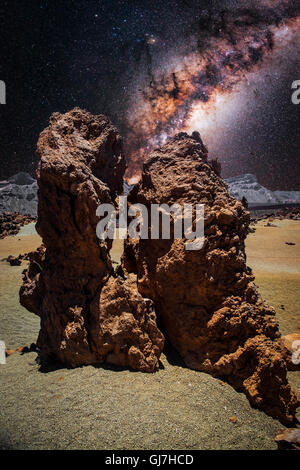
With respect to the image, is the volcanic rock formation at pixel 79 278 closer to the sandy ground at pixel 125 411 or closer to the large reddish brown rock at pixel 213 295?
the sandy ground at pixel 125 411

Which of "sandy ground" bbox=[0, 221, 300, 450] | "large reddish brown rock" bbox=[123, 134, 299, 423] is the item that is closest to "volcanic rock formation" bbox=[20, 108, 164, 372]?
"sandy ground" bbox=[0, 221, 300, 450]

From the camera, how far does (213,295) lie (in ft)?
9.71

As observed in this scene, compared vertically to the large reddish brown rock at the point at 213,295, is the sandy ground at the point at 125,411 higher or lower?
lower

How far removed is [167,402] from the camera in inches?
92.3

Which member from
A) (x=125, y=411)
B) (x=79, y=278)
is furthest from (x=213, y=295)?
(x=79, y=278)

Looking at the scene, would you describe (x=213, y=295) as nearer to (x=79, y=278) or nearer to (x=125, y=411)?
(x=125, y=411)

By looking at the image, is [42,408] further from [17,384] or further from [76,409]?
[17,384]

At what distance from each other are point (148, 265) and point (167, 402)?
173 cm

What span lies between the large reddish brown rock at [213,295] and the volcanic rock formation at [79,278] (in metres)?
0.42

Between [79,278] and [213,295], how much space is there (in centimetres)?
188

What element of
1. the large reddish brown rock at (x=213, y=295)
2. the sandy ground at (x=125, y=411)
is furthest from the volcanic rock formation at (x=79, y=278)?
the large reddish brown rock at (x=213, y=295)

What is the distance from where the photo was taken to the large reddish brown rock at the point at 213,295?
2.58 metres

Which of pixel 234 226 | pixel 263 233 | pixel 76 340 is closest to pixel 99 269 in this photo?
pixel 76 340

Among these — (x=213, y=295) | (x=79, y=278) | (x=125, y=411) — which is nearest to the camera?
(x=125, y=411)
